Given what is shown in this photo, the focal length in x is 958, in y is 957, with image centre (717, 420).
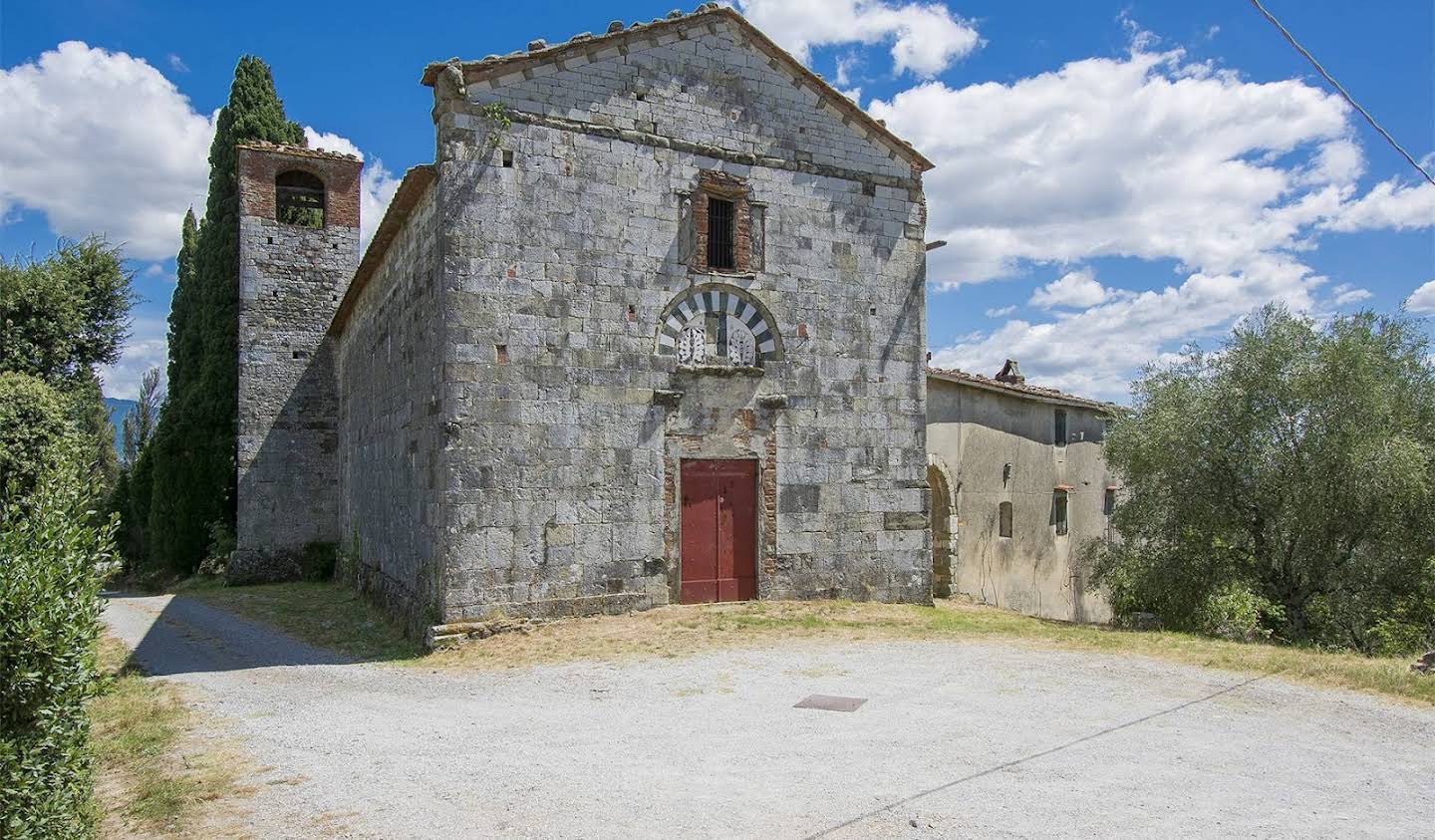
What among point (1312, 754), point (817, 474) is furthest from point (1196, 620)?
point (1312, 754)

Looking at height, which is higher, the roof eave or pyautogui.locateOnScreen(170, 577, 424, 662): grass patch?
the roof eave

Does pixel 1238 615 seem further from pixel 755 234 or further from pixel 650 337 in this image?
pixel 650 337

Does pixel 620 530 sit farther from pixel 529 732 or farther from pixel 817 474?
pixel 529 732

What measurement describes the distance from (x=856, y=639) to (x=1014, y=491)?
10254 mm

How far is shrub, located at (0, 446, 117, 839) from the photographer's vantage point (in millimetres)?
4879

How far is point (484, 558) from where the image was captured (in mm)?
11773

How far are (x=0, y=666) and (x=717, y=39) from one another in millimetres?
11845

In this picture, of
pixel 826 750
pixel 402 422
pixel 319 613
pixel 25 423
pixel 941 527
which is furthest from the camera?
pixel 25 423

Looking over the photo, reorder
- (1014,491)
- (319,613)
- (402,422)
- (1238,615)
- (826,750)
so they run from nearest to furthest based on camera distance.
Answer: (826,750) → (1238,615) → (402,422) → (319,613) → (1014,491)

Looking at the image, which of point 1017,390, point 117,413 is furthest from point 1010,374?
point 117,413

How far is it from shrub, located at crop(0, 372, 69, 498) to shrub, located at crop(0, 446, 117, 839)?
55.8ft

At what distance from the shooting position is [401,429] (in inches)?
562

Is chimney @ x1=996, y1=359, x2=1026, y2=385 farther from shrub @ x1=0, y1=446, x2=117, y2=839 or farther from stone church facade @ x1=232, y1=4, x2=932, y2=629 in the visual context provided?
shrub @ x1=0, y1=446, x2=117, y2=839

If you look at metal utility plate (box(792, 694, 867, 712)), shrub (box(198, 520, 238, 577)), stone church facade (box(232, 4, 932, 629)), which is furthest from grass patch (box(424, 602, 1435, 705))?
shrub (box(198, 520, 238, 577))
